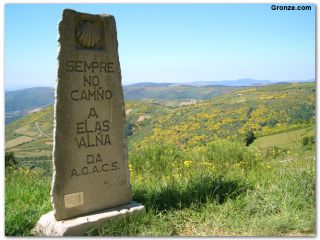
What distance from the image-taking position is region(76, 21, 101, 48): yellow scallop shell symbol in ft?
12.9

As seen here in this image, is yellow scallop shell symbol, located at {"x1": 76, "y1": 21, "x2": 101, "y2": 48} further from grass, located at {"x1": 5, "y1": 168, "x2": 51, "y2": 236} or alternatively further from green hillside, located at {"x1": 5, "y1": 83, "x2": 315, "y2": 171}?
green hillside, located at {"x1": 5, "y1": 83, "x2": 315, "y2": 171}

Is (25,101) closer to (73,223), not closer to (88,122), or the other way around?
(88,122)

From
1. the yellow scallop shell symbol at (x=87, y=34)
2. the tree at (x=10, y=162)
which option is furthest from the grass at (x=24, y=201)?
the yellow scallop shell symbol at (x=87, y=34)

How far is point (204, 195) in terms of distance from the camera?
476 centimetres

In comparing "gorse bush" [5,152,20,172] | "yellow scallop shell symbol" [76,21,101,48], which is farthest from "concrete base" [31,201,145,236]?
"gorse bush" [5,152,20,172]

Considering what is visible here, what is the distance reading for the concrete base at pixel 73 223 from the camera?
3838mm

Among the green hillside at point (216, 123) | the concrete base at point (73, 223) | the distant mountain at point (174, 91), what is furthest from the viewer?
the distant mountain at point (174, 91)

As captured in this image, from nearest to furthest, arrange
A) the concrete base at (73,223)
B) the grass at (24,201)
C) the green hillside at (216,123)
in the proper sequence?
the concrete base at (73,223) → the grass at (24,201) → the green hillside at (216,123)

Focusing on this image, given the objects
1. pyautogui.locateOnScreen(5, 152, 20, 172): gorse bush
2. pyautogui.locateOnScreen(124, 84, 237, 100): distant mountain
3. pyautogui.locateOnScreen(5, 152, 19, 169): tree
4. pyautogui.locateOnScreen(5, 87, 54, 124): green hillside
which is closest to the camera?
Answer: pyautogui.locateOnScreen(5, 152, 20, 172): gorse bush

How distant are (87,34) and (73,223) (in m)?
2.02

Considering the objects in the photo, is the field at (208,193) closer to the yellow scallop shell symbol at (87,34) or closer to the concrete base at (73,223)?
the concrete base at (73,223)

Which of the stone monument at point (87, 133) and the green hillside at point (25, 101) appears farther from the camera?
the green hillside at point (25, 101)

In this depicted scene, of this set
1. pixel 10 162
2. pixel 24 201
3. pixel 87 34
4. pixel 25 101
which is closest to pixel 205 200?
pixel 24 201

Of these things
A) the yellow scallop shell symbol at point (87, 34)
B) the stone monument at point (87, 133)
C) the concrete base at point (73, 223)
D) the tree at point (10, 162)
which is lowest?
the concrete base at point (73, 223)
